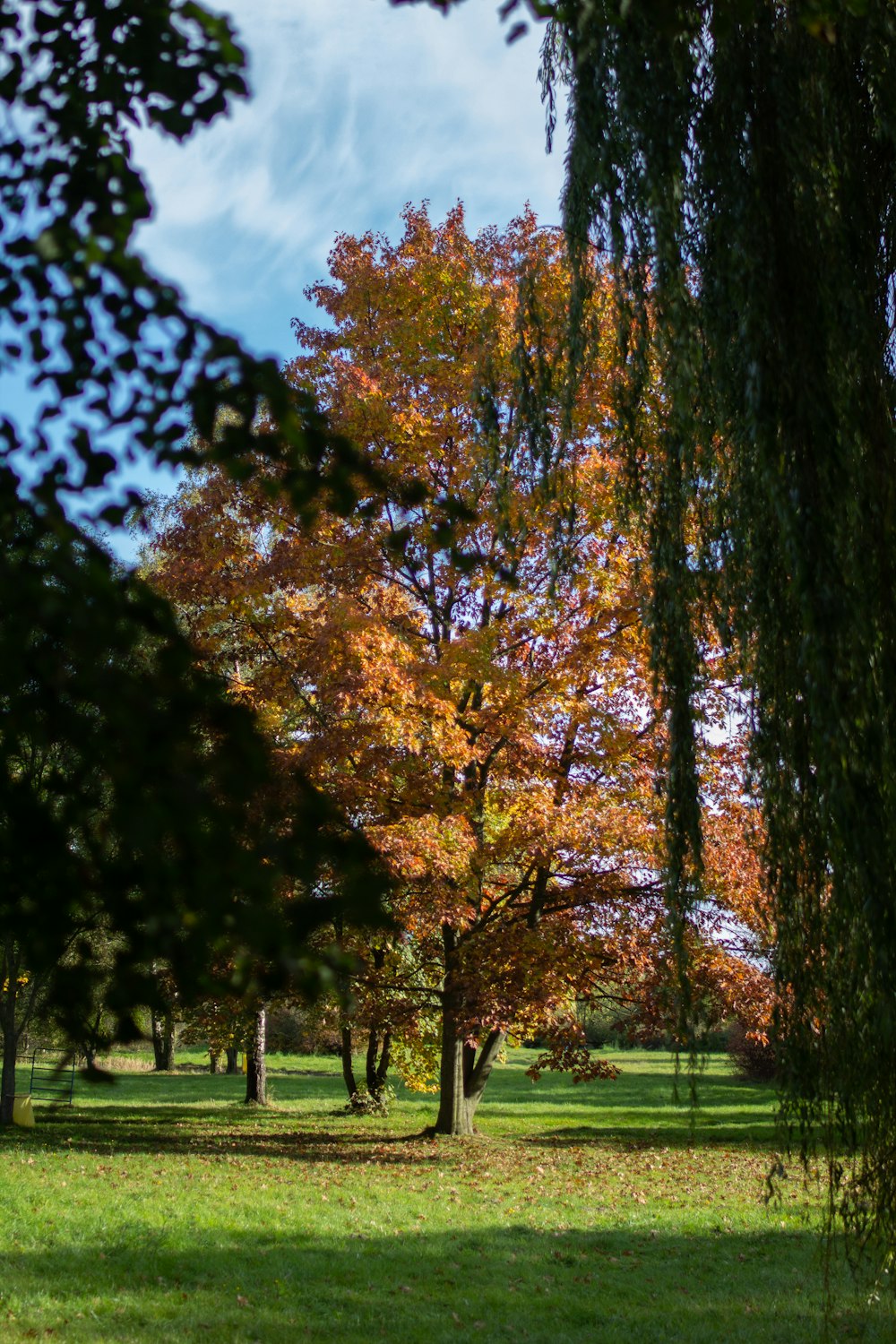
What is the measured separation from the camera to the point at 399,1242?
822 cm

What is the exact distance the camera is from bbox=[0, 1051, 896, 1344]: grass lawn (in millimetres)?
6258

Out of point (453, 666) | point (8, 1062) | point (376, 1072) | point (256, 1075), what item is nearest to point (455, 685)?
point (453, 666)

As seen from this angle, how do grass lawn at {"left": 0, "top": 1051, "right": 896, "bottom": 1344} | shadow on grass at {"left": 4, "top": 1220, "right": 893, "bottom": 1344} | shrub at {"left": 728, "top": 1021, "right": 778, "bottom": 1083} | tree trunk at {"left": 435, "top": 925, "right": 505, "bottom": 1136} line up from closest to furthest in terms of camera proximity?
1. shadow on grass at {"left": 4, "top": 1220, "right": 893, "bottom": 1344}
2. grass lawn at {"left": 0, "top": 1051, "right": 896, "bottom": 1344}
3. tree trunk at {"left": 435, "top": 925, "right": 505, "bottom": 1136}
4. shrub at {"left": 728, "top": 1021, "right": 778, "bottom": 1083}

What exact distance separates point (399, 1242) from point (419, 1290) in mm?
1355

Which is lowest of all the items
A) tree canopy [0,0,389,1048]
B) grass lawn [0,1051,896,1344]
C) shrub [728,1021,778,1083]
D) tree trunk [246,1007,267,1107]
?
shrub [728,1021,778,1083]

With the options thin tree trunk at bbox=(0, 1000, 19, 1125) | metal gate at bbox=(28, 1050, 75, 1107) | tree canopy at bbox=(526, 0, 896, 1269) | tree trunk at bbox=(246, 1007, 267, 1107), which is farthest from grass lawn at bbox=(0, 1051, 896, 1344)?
metal gate at bbox=(28, 1050, 75, 1107)

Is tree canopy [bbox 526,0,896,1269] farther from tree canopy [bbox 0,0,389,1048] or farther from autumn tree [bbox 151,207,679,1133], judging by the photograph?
autumn tree [bbox 151,207,679,1133]

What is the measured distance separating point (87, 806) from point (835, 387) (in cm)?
342

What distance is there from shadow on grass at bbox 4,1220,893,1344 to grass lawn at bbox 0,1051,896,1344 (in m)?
0.02

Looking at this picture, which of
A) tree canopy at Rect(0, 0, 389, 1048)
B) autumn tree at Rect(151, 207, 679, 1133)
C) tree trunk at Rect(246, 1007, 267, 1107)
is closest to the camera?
tree canopy at Rect(0, 0, 389, 1048)

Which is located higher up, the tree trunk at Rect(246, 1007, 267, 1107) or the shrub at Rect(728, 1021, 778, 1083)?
the tree trunk at Rect(246, 1007, 267, 1107)

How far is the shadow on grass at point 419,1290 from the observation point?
239 inches

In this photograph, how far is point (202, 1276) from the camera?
6953 mm

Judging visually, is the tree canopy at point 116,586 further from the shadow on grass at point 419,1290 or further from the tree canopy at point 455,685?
the tree canopy at point 455,685
